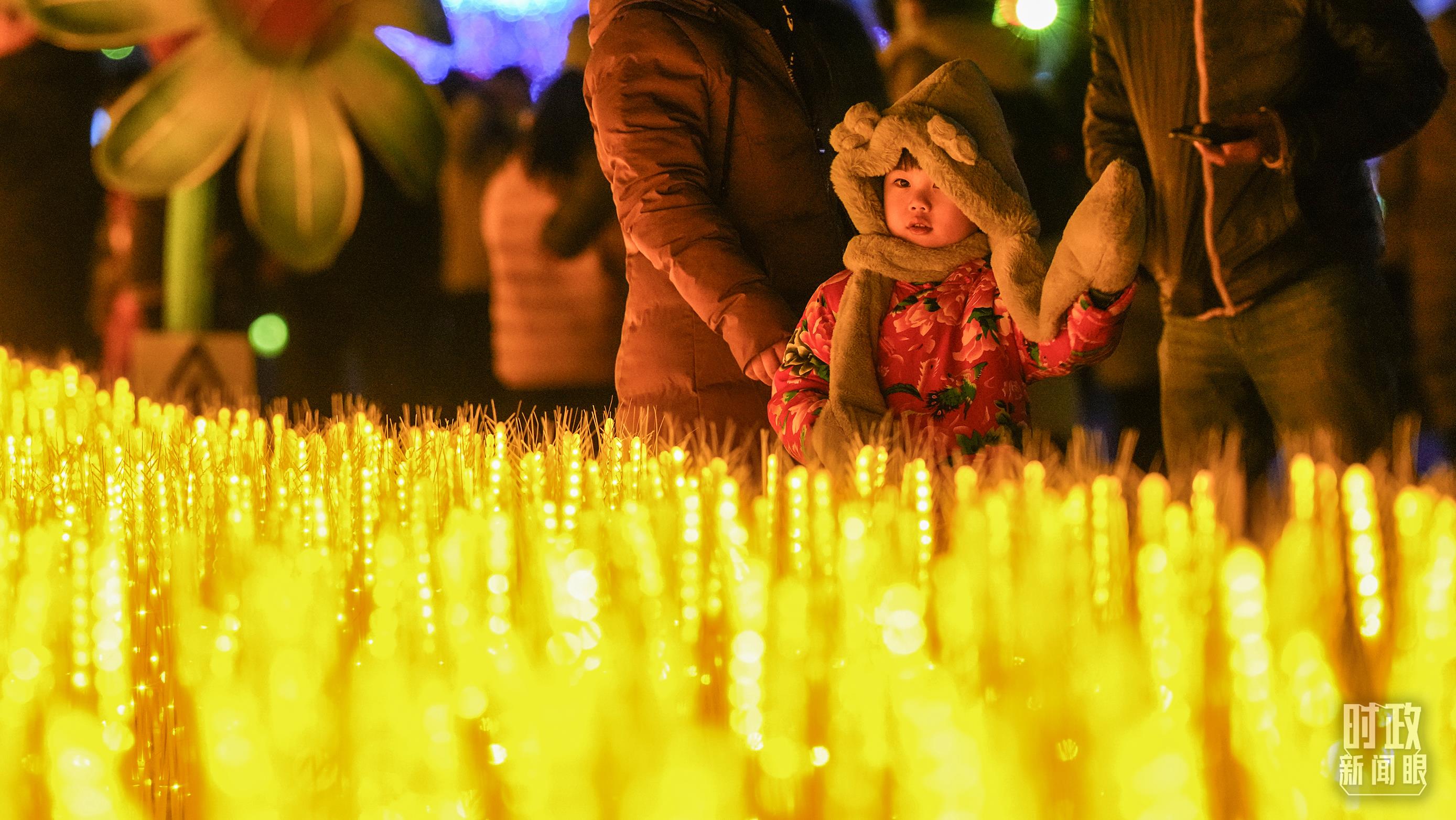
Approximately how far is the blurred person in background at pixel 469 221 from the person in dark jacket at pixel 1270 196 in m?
2.19

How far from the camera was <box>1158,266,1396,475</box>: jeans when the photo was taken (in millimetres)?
1812

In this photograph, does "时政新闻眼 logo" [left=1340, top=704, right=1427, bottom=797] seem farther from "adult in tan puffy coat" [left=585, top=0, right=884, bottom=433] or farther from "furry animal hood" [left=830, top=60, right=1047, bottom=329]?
"adult in tan puffy coat" [left=585, top=0, right=884, bottom=433]

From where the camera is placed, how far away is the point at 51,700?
1.07 meters

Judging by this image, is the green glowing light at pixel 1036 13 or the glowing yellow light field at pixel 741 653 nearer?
the glowing yellow light field at pixel 741 653

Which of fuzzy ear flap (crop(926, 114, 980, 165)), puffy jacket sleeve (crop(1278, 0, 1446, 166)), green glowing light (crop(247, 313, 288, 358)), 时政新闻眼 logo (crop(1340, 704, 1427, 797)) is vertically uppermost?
green glowing light (crop(247, 313, 288, 358))

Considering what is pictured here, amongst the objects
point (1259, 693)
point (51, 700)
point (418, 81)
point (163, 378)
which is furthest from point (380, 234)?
point (1259, 693)

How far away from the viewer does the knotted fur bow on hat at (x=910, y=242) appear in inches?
56.5

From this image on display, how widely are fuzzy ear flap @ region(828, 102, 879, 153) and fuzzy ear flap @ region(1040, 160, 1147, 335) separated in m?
0.36

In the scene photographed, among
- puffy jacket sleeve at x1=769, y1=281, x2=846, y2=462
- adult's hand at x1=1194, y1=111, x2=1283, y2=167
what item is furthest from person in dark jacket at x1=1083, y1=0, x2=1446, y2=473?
puffy jacket sleeve at x1=769, y1=281, x2=846, y2=462

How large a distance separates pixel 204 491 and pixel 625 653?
0.66 metres

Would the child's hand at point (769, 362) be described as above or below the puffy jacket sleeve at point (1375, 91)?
below

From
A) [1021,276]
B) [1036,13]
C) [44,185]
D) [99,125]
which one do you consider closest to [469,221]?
[99,125]

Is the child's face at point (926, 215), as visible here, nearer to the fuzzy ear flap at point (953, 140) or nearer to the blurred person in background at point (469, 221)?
the fuzzy ear flap at point (953, 140)

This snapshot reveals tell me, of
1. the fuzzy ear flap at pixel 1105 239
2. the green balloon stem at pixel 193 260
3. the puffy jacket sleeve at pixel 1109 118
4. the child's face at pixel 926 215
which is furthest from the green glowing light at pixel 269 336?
the fuzzy ear flap at pixel 1105 239
